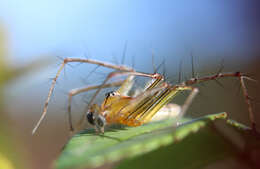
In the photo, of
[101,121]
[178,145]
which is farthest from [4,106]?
[178,145]

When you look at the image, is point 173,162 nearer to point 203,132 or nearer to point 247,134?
point 203,132

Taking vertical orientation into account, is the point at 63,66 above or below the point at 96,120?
above

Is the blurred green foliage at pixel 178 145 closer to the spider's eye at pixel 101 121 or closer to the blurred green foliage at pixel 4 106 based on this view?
the spider's eye at pixel 101 121

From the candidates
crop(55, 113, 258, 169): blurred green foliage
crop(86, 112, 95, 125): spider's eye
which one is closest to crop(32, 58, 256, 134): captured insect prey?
crop(86, 112, 95, 125): spider's eye

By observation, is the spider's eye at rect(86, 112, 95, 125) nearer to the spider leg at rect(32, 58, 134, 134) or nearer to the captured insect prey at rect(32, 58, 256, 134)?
the captured insect prey at rect(32, 58, 256, 134)

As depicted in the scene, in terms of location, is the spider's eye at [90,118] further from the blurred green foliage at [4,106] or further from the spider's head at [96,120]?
the blurred green foliage at [4,106]

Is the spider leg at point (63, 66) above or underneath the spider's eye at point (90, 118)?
above

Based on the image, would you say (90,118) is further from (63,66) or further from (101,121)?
(63,66)

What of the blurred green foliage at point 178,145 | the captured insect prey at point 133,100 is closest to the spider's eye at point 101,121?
the captured insect prey at point 133,100

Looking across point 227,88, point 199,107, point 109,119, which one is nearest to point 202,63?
point 227,88

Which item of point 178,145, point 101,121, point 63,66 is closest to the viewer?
point 178,145

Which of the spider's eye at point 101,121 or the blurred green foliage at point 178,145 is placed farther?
the spider's eye at point 101,121
